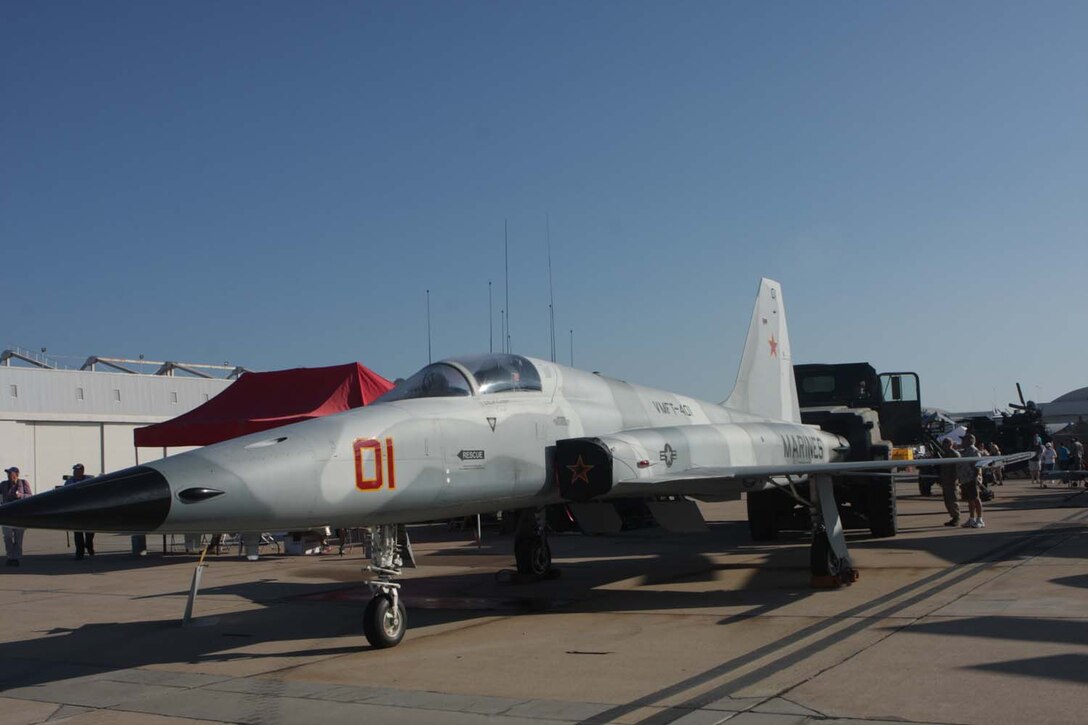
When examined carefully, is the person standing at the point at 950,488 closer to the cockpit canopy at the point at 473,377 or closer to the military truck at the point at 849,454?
the military truck at the point at 849,454

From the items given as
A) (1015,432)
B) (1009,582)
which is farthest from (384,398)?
(1015,432)

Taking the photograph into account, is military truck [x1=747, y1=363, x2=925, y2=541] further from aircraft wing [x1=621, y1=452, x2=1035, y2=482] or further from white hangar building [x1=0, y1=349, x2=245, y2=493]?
white hangar building [x1=0, y1=349, x2=245, y2=493]

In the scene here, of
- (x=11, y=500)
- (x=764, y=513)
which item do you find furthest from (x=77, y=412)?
(x=764, y=513)

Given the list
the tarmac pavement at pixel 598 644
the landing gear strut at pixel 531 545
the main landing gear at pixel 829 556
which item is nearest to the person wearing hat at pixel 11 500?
the tarmac pavement at pixel 598 644

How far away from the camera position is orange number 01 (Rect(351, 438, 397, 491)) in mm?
7793

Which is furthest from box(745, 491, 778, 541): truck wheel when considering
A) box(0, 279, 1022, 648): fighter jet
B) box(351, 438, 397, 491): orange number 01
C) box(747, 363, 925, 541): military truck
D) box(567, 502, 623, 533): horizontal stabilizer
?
box(351, 438, 397, 491): orange number 01

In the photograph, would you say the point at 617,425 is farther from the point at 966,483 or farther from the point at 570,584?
the point at 966,483

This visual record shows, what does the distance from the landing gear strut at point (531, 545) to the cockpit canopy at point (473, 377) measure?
2.93 m

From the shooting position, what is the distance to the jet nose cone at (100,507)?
6293 mm

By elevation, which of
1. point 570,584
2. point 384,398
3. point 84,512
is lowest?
point 570,584

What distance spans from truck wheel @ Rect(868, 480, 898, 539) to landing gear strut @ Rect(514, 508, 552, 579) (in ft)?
20.6

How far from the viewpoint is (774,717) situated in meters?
5.40

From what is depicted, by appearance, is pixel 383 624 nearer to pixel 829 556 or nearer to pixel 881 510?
pixel 829 556

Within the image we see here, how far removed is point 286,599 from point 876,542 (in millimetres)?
9194
